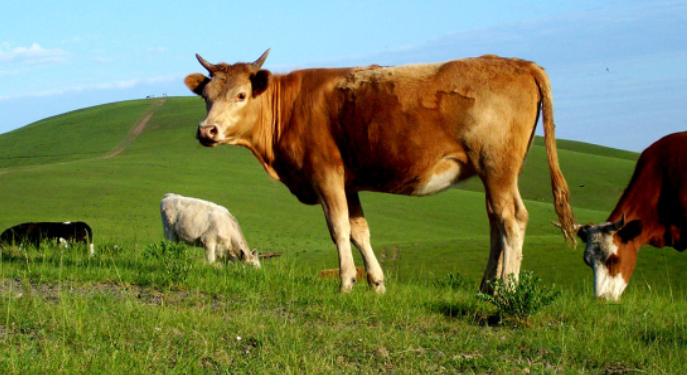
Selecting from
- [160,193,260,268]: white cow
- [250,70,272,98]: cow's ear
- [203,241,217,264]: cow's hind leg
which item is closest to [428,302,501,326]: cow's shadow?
[250,70,272,98]: cow's ear

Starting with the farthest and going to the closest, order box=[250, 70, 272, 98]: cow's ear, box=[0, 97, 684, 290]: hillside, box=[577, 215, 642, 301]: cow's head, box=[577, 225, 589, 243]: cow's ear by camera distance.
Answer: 1. box=[0, 97, 684, 290]: hillside
2. box=[577, 225, 589, 243]: cow's ear
3. box=[577, 215, 642, 301]: cow's head
4. box=[250, 70, 272, 98]: cow's ear

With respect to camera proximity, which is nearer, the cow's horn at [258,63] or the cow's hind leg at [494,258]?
the cow's hind leg at [494,258]

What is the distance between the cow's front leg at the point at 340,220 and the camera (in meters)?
9.58

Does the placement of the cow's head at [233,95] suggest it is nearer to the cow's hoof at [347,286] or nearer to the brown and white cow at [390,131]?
the brown and white cow at [390,131]

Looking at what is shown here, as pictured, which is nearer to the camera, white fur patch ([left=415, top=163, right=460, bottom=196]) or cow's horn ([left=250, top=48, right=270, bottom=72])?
white fur patch ([left=415, top=163, right=460, bottom=196])

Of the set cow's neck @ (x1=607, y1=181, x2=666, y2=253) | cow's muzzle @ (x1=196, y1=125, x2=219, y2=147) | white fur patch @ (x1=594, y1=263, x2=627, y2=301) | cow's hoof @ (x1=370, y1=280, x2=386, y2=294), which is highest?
cow's muzzle @ (x1=196, y1=125, x2=219, y2=147)

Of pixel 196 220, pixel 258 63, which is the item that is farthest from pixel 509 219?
pixel 196 220

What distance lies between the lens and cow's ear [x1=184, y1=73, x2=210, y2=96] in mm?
10320

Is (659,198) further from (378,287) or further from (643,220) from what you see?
(378,287)

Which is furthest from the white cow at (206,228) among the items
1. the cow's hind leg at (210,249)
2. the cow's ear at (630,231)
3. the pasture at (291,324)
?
the cow's ear at (630,231)

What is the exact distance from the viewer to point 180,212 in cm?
1903

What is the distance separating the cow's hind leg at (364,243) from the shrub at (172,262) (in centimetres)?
224

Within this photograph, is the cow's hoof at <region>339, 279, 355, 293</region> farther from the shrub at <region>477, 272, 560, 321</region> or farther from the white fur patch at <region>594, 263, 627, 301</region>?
the white fur patch at <region>594, 263, 627, 301</region>

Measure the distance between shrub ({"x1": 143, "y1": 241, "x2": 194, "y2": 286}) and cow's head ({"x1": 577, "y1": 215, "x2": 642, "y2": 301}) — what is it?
597 cm
